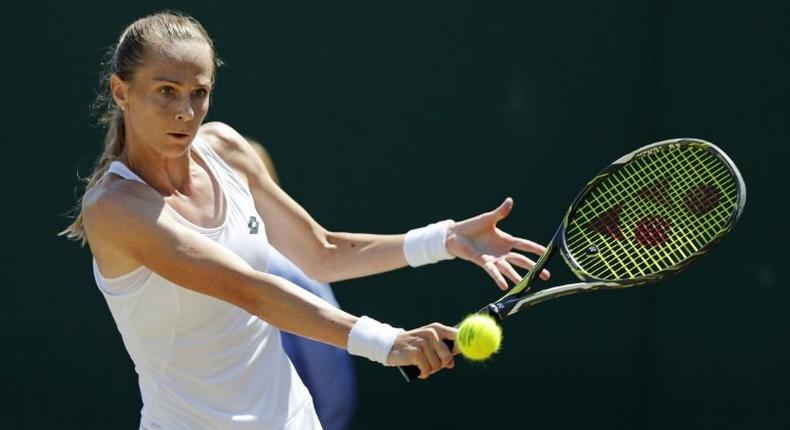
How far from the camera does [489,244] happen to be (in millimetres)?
2785

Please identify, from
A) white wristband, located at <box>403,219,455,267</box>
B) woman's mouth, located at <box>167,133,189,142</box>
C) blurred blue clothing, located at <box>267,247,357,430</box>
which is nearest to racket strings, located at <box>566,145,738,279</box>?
white wristband, located at <box>403,219,455,267</box>

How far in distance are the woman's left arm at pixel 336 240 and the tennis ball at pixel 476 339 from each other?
1.34 feet

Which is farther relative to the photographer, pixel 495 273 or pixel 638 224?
pixel 638 224

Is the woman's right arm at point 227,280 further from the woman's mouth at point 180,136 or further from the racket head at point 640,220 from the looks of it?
the racket head at point 640,220

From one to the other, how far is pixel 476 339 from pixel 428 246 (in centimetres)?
60

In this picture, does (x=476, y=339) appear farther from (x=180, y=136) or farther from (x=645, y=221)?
(x=645, y=221)

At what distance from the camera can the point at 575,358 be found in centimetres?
435

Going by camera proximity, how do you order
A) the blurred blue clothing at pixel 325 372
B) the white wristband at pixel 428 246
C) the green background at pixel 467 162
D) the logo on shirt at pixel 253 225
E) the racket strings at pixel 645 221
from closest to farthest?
the logo on shirt at pixel 253 225, the white wristband at pixel 428 246, the racket strings at pixel 645 221, the blurred blue clothing at pixel 325 372, the green background at pixel 467 162

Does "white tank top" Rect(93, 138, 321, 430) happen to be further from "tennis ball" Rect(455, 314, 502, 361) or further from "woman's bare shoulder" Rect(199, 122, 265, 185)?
"tennis ball" Rect(455, 314, 502, 361)

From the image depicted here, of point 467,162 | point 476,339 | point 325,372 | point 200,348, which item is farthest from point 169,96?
point 467,162

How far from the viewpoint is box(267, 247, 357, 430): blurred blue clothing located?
4.07 m

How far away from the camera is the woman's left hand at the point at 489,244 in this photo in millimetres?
2734

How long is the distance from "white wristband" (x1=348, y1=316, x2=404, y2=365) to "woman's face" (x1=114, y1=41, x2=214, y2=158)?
0.55 meters

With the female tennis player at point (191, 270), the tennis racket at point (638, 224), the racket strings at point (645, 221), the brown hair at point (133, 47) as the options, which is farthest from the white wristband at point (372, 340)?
the racket strings at point (645, 221)
